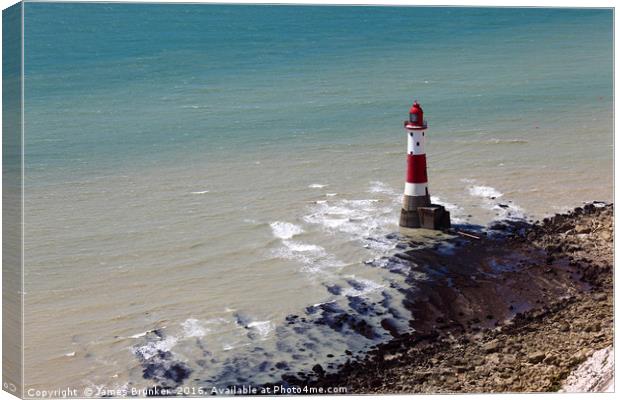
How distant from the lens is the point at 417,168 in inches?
824

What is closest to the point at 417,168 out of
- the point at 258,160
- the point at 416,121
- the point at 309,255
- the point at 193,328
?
the point at 416,121

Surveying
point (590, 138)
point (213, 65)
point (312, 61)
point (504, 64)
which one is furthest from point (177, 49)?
point (590, 138)

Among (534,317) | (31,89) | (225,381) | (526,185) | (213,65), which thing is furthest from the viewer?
(213,65)

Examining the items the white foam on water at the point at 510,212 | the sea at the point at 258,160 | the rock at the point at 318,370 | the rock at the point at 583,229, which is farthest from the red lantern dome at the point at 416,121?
the rock at the point at 318,370

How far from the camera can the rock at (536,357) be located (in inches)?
661

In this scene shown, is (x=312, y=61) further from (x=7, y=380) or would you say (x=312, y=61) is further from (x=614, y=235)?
(x=7, y=380)

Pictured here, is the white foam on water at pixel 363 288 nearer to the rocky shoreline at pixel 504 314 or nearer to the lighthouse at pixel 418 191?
the rocky shoreline at pixel 504 314

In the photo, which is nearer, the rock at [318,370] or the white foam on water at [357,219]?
the rock at [318,370]

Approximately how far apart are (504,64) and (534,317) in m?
6.19

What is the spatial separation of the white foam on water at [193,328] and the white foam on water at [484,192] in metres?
6.76

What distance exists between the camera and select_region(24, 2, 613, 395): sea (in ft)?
57.3

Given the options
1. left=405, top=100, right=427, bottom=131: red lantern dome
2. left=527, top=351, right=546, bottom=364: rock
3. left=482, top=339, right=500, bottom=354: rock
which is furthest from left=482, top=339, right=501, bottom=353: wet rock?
left=405, top=100, right=427, bottom=131: red lantern dome

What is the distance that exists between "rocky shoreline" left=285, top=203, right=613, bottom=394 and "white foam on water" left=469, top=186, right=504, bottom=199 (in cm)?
127

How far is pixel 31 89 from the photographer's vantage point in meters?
20.8
